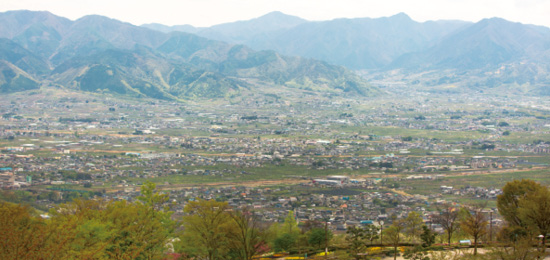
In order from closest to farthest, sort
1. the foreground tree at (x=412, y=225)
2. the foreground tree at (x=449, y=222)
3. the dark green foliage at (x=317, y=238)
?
the foreground tree at (x=412, y=225)
the foreground tree at (x=449, y=222)
the dark green foliage at (x=317, y=238)

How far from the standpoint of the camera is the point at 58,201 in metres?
49.2

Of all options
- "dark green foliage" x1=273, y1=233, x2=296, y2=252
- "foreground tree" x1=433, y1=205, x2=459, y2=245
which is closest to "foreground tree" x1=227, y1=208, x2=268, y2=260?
"dark green foliage" x1=273, y1=233, x2=296, y2=252

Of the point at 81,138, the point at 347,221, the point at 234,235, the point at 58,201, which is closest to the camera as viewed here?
the point at 234,235

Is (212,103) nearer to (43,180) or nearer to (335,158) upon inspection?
(335,158)

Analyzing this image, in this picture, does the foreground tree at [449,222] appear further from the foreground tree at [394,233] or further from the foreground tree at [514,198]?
the foreground tree at [394,233]

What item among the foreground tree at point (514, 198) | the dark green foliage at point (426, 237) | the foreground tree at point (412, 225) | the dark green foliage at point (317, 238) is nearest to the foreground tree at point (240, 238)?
the dark green foliage at point (317, 238)

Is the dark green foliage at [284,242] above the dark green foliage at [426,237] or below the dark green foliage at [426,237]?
below

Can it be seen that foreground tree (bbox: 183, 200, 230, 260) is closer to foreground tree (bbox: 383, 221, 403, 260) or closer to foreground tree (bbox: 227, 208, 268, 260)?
foreground tree (bbox: 227, 208, 268, 260)

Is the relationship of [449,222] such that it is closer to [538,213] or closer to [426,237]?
[426,237]

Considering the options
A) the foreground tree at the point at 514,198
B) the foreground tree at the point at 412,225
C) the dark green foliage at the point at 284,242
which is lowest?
the dark green foliage at the point at 284,242

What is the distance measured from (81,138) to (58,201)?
4492 centimetres

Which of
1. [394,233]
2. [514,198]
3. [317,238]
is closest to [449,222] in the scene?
[514,198]

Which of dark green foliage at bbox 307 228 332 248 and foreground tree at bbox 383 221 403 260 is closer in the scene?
foreground tree at bbox 383 221 403 260

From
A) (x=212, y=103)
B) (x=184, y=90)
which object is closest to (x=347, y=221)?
(x=212, y=103)
